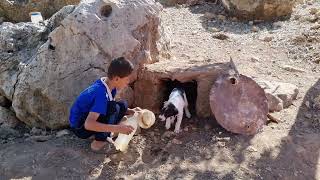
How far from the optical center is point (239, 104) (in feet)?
14.9

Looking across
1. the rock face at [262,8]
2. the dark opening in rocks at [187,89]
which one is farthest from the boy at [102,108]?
the rock face at [262,8]

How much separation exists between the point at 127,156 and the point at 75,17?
1489mm

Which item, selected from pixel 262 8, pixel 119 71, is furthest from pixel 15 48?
pixel 262 8

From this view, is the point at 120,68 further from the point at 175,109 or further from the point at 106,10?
the point at 106,10

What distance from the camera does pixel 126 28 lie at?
15.6 feet

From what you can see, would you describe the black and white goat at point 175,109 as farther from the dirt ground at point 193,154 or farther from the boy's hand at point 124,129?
the boy's hand at point 124,129

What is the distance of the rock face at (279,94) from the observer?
191 inches

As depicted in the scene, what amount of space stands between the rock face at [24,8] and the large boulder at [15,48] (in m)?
2.93

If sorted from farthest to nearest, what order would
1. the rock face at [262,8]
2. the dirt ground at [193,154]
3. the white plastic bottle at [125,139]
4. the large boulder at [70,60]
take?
1. the rock face at [262,8]
2. the large boulder at [70,60]
3. the white plastic bottle at [125,139]
4. the dirt ground at [193,154]

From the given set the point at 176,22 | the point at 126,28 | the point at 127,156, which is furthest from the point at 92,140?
the point at 176,22

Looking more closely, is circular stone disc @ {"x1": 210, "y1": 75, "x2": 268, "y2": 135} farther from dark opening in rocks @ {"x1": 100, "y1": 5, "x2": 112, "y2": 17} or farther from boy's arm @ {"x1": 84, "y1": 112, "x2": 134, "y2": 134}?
dark opening in rocks @ {"x1": 100, "y1": 5, "x2": 112, "y2": 17}

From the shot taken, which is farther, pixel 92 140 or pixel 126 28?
pixel 126 28

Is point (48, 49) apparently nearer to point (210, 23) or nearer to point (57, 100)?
point (57, 100)

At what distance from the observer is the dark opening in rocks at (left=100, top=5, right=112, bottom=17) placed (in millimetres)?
4754
